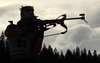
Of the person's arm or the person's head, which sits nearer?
the person's arm

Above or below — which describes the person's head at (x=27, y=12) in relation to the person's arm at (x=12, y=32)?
above

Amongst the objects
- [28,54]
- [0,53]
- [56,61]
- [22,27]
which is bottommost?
[56,61]

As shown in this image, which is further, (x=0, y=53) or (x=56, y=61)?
(x=56, y=61)

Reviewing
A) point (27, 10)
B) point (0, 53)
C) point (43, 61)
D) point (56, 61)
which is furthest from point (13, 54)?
point (56, 61)

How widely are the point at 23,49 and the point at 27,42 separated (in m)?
0.47

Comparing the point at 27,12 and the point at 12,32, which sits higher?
the point at 27,12

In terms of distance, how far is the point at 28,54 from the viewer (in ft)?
84.2

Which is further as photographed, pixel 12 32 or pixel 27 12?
pixel 27 12

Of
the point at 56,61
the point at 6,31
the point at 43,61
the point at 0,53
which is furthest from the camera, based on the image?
the point at 56,61

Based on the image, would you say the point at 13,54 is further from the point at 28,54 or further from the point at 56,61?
the point at 56,61

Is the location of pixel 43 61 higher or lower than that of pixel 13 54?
lower

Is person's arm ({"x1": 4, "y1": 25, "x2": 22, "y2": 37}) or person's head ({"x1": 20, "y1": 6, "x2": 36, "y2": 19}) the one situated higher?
person's head ({"x1": 20, "y1": 6, "x2": 36, "y2": 19})

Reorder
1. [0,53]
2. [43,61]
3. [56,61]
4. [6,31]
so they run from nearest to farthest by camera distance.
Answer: [6,31]
[0,53]
[43,61]
[56,61]

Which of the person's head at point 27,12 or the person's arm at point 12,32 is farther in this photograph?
the person's head at point 27,12
